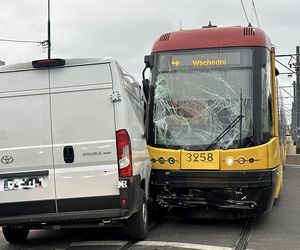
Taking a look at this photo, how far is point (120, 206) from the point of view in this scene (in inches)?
248

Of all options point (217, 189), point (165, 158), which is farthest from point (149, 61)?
point (217, 189)

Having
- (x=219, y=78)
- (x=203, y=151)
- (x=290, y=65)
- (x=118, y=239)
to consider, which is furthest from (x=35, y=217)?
(x=290, y=65)

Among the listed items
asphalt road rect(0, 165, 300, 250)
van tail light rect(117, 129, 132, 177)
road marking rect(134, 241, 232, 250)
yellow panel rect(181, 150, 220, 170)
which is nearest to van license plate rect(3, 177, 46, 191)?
van tail light rect(117, 129, 132, 177)

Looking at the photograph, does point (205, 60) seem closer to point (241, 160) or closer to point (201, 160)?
point (201, 160)

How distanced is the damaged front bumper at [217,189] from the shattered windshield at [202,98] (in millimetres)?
499

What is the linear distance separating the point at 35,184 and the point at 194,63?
369 centimetres

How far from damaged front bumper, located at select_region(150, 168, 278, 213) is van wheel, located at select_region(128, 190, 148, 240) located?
3.35 feet

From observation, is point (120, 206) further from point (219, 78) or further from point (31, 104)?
point (219, 78)

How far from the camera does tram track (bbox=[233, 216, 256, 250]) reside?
22.8 ft

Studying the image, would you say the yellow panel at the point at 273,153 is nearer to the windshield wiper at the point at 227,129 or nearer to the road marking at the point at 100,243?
the windshield wiper at the point at 227,129

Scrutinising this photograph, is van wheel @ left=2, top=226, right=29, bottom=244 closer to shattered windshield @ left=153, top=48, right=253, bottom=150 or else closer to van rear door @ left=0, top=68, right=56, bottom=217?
van rear door @ left=0, top=68, right=56, bottom=217

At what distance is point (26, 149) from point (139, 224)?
191cm

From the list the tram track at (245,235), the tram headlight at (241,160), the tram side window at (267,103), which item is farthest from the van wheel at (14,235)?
the tram side window at (267,103)

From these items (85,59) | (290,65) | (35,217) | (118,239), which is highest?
(290,65)
